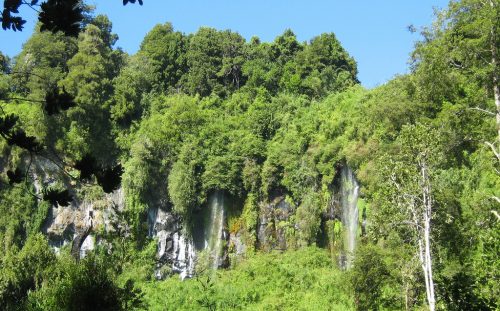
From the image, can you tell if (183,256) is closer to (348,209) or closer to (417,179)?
(348,209)

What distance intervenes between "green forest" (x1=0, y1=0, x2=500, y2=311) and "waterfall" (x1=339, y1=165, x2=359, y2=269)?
87mm

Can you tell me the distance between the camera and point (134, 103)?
108 feet

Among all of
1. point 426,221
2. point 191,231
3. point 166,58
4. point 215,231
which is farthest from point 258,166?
point 426,221

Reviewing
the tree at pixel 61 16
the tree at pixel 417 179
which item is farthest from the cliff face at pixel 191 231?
the tree at pixel 61 16

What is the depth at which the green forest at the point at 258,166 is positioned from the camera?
45.5 ft

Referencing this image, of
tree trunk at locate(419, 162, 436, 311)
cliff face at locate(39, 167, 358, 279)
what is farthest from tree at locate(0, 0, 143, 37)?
cliff face at locate(39, 167, 358, 279)

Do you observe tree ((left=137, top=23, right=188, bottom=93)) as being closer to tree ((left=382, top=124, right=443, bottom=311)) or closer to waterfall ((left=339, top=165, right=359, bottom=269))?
waterfall ((left=339, top=165, right=359, bottom=269))

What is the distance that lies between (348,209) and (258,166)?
532 cm

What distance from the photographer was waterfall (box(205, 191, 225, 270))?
2802 centimetres

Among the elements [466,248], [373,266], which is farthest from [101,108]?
[466,248]

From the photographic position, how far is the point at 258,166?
2895cm

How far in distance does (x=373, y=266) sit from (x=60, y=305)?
32.1 feet

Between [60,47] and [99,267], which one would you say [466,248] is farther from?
[60,47]

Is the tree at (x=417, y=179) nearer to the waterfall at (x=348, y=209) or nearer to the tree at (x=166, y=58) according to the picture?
the waterfall at (x=348, y=209)
